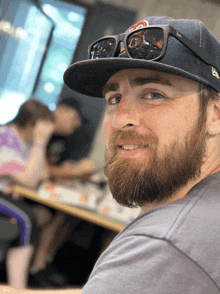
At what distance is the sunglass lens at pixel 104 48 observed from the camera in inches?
29.4

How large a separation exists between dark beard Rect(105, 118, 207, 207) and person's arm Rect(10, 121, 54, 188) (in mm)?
1474

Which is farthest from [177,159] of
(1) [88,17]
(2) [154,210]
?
(1) [88,17]

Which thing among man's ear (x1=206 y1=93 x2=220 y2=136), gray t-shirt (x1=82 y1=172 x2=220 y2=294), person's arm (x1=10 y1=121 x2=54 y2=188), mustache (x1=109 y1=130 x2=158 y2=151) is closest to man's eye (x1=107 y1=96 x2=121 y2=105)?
mustache (x1=109 y1=130 x2=158 y2=151)

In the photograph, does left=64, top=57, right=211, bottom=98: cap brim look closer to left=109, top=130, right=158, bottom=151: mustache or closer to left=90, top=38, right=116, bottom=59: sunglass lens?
left=90, top=38, right=116, bottom=59: sunglass lens

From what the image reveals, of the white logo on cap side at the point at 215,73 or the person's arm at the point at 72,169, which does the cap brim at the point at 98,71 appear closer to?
the white logo on cap side at the point at 215,73

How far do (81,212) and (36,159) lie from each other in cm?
56

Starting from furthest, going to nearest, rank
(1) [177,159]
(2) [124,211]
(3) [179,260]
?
1. (2) [124,211]
2. (1) [177,159]
3. (3) [179,260]

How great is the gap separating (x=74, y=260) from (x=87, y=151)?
101cm

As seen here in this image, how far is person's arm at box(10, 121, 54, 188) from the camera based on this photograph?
201 centimetres

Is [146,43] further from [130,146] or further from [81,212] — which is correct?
[81,212]

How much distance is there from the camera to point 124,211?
1903 mm

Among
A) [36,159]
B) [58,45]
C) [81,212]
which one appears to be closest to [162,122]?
[81,212]

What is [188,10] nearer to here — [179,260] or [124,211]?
[124,211]

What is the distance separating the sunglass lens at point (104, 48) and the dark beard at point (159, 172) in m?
0.25
